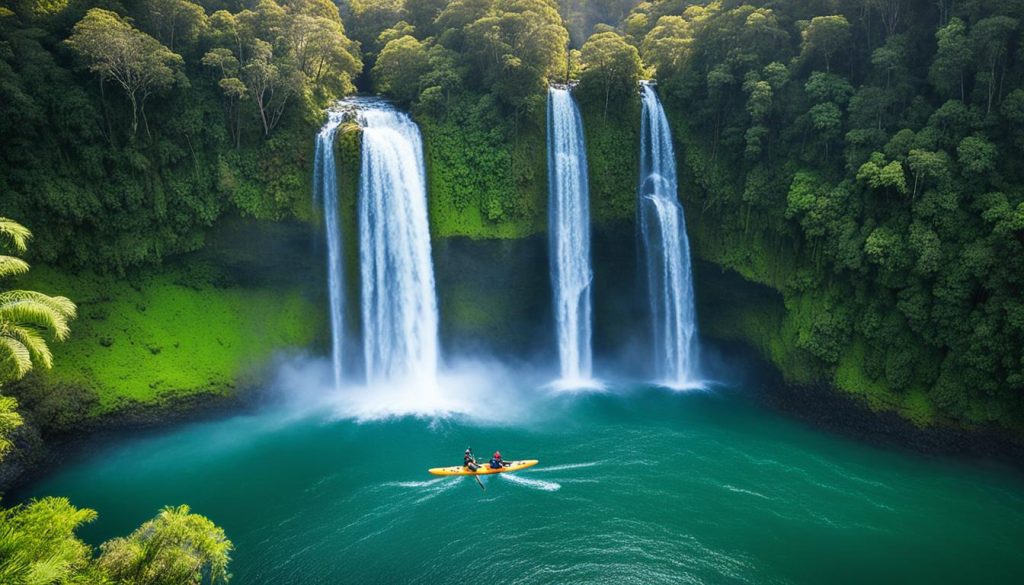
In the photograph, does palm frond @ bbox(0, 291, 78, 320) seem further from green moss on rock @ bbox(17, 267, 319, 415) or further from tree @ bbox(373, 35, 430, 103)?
tree @ bbox(373, 35, 430, 103)

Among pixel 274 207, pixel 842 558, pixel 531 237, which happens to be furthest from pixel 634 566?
pixel 274 207

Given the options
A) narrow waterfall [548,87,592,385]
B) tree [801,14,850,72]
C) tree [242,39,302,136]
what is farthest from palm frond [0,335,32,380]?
tree [801,14,850,72]

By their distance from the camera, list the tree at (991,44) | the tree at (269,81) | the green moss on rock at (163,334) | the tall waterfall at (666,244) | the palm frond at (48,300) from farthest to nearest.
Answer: the tall waterfall at (666,244) → the tree at (269,81) → the green moss on rock at (163,334) → the tree at (991,44) → the palm frond at (48,300)

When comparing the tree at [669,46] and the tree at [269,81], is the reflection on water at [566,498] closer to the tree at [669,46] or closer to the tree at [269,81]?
the tree at [269,81]

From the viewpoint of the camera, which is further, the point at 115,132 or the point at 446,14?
the point at 446,14

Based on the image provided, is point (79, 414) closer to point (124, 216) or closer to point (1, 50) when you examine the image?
point (124, 216)

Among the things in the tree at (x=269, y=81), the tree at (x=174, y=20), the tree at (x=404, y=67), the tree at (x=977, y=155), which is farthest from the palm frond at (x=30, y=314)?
the tree at (x=977, y=155)
